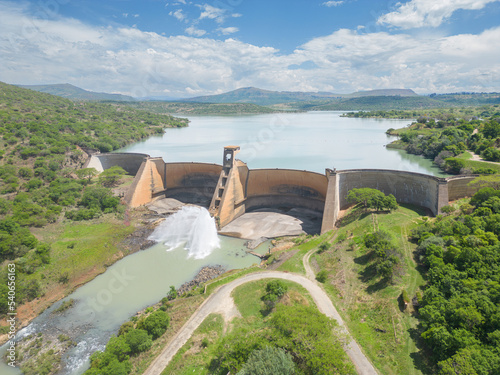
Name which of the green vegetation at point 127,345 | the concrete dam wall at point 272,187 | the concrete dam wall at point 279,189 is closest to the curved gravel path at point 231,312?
the green vegetation at point 127,345

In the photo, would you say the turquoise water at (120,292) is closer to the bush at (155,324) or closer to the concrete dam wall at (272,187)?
the bush at (155,324)

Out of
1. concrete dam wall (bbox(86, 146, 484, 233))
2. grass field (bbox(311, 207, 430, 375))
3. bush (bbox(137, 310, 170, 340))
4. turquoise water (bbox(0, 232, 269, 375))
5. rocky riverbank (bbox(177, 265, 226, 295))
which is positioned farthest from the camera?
concrete dam wall (bbox(86, 146, 484, 233))

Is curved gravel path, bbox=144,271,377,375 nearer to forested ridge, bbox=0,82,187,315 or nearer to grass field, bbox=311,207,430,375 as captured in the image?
grass field, bbox=311,207,430,375

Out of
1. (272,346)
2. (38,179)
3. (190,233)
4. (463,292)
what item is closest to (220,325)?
(272,346)

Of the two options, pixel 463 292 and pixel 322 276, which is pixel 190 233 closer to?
pixel 322 276

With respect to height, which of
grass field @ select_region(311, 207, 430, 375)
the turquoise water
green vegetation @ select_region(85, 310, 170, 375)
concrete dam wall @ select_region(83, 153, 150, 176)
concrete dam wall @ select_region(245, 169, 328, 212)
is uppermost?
concrete dam wall @ select_region(83, 153, 150, 176)

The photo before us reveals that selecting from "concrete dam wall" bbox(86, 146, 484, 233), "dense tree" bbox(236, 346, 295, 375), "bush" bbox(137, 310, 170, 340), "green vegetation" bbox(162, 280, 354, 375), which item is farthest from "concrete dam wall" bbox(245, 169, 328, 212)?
"dense tree" bbox(236, 346, 295, 375)
